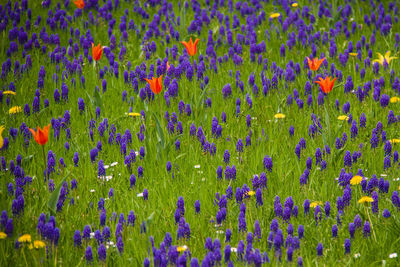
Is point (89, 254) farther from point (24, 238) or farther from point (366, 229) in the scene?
point (366, 229)

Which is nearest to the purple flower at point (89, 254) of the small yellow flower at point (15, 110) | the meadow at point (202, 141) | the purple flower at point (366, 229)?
the meadow at point (202, 141)

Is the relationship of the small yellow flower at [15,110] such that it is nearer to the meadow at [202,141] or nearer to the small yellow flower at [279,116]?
the meadow at [202,141]

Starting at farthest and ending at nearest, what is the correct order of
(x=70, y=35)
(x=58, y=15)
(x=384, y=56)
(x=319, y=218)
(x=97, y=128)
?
(x=58, y=15) < (x=70, y=35) < (x=384, y=56) < (x=97, y=128) < (x=319, y=218)

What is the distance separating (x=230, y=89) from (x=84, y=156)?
1.68 metres

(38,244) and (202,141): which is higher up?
(38,244)

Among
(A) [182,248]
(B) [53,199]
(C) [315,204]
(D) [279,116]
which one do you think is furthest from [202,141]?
(A) [182,248]

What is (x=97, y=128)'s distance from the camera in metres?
5.25

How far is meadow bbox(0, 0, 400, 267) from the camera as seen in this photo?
3.55 metres

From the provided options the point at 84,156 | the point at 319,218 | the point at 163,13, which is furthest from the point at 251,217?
the point at 163,13

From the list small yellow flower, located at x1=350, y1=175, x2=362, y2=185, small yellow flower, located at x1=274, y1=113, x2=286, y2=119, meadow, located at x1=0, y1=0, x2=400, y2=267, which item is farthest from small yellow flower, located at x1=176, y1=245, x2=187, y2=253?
small yellow flower, located at x1=274, y1=113, x2=286, y2=119

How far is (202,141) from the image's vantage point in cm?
482

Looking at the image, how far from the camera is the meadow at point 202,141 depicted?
140 inches

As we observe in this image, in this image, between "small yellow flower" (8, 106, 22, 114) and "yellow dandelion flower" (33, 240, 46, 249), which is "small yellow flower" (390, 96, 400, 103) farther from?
"yellow dandelion flower" (33, 240, 46, 249)

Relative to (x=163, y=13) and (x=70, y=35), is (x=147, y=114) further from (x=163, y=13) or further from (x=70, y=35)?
(x=163, y=13)
